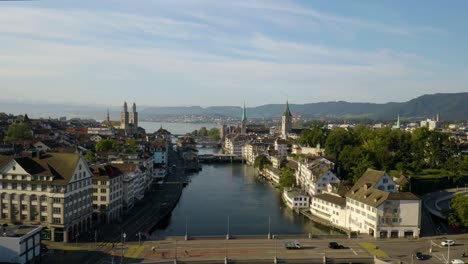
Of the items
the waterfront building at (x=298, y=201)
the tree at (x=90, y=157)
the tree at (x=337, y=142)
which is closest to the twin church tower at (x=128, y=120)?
the tree at (x=90, y=157)

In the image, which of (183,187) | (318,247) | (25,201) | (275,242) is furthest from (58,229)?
(183,187)

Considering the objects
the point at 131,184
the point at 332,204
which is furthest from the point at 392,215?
the point at 131,184

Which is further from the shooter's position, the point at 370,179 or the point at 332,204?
the point at 332,204

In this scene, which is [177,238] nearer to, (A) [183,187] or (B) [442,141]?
(A) [183,187]

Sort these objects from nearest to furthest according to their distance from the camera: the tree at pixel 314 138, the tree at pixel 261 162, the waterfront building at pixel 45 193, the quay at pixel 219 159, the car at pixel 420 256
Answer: the car at pixel 420 256
the waterfront building at pixel 45 193
the tree at pixel 261 162
the tree at pixel 314 138
the quay at pixel 219 159

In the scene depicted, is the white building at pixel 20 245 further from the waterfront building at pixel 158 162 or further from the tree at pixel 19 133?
the tree at pixel 19 133

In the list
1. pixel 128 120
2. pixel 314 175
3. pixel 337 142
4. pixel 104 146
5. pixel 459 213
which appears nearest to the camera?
pixel 459 213

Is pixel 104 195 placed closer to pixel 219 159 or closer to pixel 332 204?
pixel 332 204
